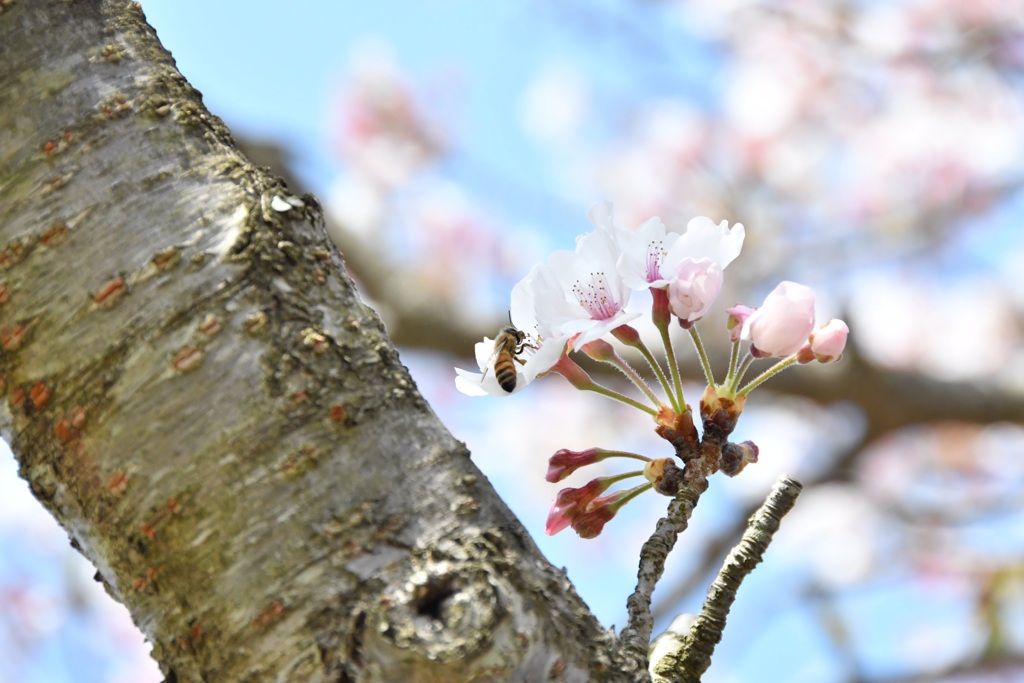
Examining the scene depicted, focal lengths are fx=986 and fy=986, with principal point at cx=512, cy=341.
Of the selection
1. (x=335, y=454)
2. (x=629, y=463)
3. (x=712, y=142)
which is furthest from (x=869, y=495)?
(x=335, y=454)

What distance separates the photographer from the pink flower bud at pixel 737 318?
1.36 m

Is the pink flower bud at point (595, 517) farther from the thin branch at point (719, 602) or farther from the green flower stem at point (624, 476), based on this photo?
the thin branch at point (719, 602)

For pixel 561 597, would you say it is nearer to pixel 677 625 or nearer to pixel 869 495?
pixel 677 625

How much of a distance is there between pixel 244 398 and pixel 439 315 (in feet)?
10.8

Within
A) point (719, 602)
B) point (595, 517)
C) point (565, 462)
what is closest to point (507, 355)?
point (565, 462)

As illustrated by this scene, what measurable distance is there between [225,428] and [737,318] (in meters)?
0.73

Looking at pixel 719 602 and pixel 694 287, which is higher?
pixel 694 287

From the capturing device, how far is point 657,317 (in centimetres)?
135

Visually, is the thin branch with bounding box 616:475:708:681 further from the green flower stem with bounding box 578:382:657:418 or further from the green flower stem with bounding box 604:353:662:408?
the green flower stem with bounding box 604:353:662:408

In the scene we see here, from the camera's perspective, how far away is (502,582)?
93 cm

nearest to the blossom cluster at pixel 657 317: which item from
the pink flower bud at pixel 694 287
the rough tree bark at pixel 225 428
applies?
the pink flower bud at pixel 694 287

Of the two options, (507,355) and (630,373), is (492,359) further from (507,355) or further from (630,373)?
(630,373)

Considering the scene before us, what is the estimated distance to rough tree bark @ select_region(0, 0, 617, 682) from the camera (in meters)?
0.91

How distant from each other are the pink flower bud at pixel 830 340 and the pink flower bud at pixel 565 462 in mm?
345
